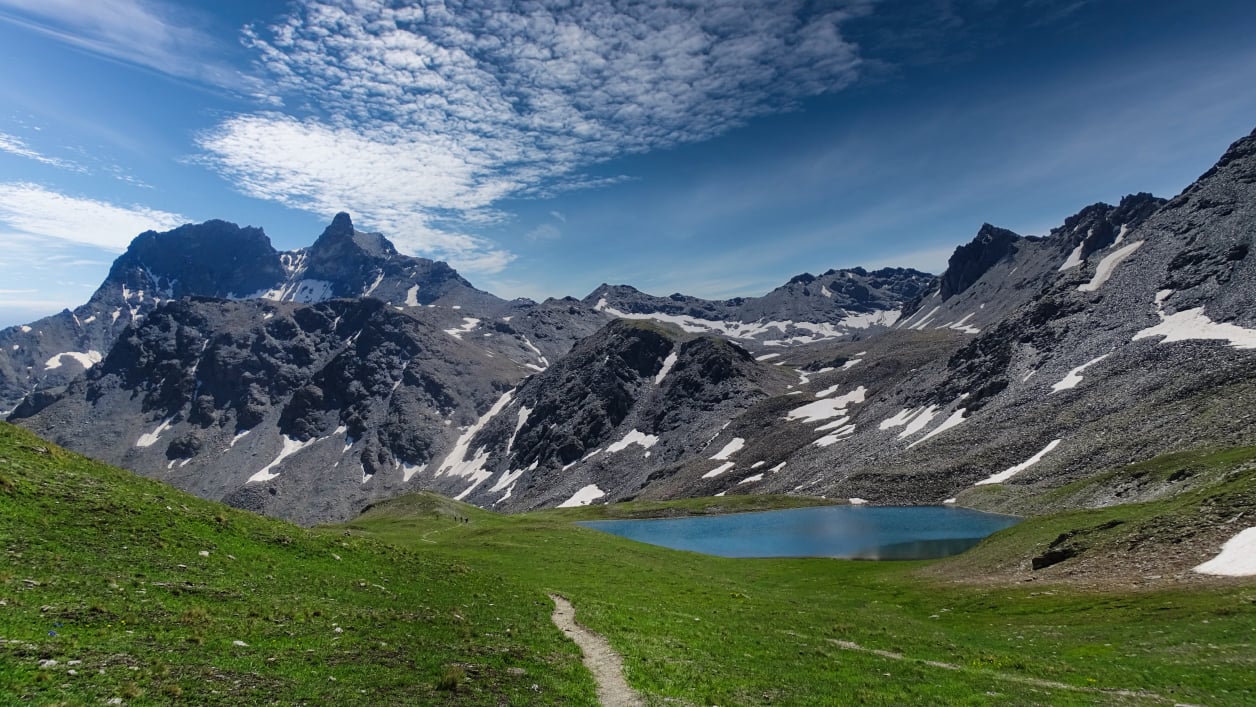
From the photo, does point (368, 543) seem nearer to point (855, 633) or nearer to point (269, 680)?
point (269, 680)

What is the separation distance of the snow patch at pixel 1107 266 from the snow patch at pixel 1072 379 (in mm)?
40115

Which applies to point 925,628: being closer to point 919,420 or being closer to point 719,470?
point 919,420

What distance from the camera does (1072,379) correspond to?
125500 mm

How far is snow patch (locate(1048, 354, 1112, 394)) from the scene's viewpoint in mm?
123594

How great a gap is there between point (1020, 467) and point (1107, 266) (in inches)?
3706

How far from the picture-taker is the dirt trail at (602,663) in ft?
60.0

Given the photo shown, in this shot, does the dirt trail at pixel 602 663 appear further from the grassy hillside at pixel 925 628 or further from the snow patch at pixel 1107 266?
the snow patch at pixel 1107 266

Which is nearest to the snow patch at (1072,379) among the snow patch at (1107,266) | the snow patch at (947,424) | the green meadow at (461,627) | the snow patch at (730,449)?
the snow patch at (947,424)

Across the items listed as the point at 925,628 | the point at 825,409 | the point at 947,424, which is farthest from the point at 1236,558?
the point at 825,409

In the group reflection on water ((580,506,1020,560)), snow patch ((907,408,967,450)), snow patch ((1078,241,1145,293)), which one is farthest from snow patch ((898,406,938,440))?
snow patch ((1078,241,1145,293))

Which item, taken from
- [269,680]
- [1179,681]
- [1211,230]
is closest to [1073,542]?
[1179,681]

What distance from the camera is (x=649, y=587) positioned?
139 ft

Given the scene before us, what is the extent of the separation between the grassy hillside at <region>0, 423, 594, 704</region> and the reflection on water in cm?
5424

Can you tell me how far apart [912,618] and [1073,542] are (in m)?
16.3
